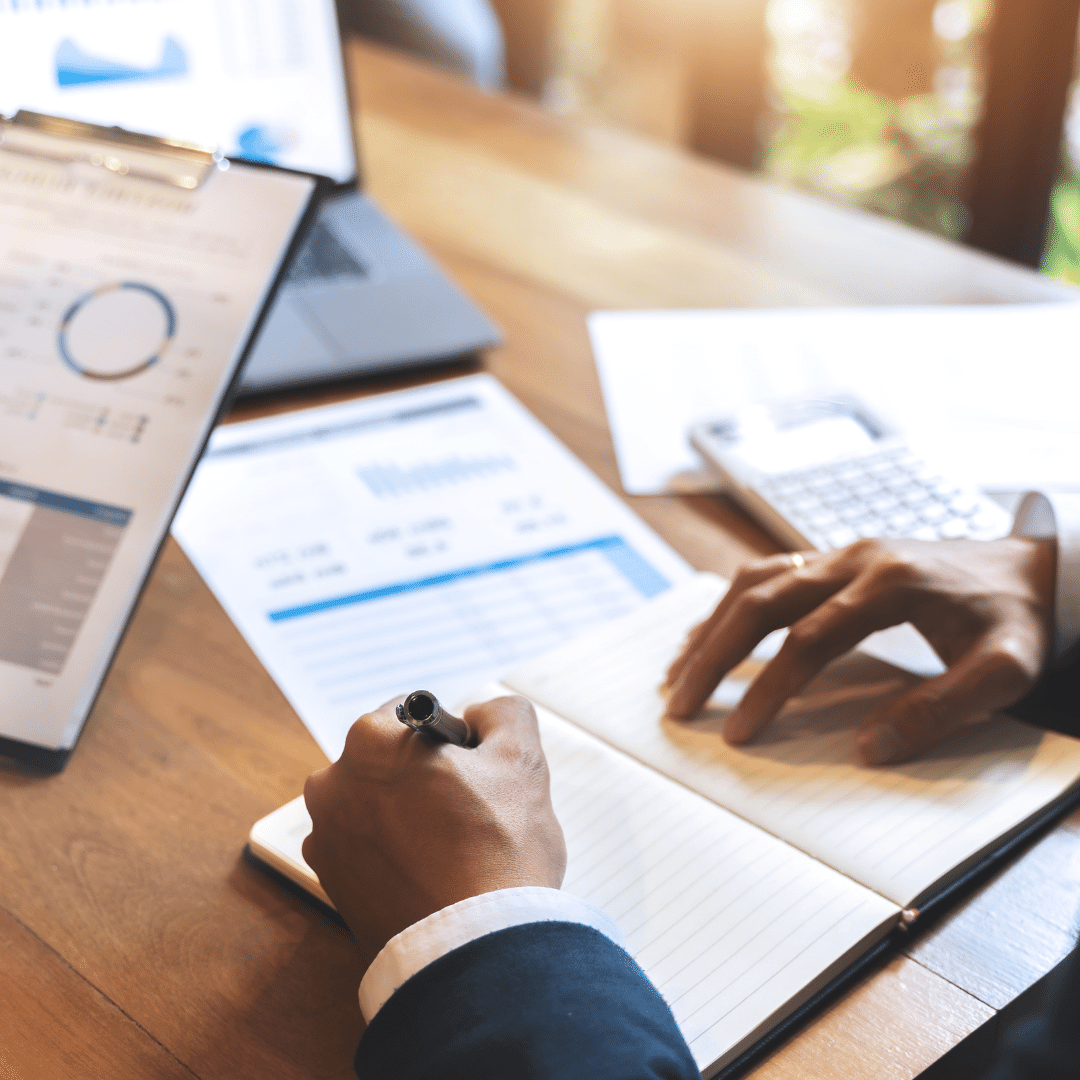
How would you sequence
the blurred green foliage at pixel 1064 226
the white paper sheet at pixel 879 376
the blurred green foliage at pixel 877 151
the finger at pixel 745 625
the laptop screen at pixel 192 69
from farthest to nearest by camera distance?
the blurred green foliage at pixel 877 151, the blurred green foliage at pixel 1064 226, the laptop screen at pixel 192 69, the white paper sheet at pixel 879 376, the finger at pixel 745 625

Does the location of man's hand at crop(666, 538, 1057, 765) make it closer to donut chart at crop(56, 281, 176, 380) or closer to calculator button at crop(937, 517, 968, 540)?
calculator button at crop(937, 517, 968, 540)

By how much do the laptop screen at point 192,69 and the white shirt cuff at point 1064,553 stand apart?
25.9 inches

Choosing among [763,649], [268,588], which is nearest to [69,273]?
[268,588]

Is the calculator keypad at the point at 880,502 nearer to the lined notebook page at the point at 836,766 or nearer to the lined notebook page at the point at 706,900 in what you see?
the lined notebook page at the point at 836,766

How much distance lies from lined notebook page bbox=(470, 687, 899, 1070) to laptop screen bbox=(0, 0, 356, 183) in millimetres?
674

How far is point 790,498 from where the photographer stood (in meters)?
0.78

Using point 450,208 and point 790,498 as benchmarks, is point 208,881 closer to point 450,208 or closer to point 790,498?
point 790,498

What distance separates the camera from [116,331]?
2.23ft

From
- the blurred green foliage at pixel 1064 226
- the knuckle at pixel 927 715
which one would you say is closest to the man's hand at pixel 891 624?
the knuckle at pixel 927 715

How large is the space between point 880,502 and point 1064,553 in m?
0.14

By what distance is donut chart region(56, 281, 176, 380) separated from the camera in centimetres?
67

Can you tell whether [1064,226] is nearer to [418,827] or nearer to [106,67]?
[106,67]

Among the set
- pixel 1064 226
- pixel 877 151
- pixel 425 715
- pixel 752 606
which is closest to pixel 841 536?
pixel 752 606

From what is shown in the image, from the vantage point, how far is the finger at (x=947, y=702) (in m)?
0.58
